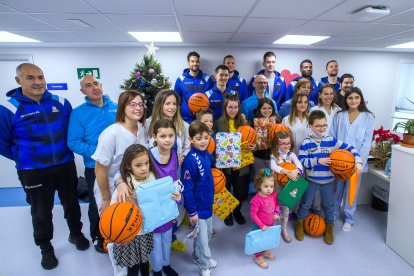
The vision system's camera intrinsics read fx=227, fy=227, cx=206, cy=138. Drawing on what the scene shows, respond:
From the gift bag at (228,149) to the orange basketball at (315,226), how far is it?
3.65 feet

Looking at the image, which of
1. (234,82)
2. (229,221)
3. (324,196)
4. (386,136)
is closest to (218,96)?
(234,82)

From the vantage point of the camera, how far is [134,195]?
1609 mm

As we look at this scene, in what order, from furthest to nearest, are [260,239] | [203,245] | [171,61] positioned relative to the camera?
[171,61], [260,239], [203,245]

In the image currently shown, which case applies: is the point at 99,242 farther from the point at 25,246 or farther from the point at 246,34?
the point at 246,34

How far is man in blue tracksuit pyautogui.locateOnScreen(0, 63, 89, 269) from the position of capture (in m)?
2.02

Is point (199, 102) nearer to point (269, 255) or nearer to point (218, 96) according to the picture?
point (218, 96)

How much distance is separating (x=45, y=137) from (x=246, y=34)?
123 inches

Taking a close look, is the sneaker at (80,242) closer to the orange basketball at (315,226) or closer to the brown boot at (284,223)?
the brown boot at (284,223)

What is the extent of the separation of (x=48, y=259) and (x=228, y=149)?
209 centimetres

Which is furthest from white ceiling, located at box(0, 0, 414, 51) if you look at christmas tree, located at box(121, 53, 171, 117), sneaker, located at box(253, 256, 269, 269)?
sneaker, located at box(253, 256, 269, 269)

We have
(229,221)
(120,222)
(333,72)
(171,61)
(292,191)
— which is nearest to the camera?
(120,222)

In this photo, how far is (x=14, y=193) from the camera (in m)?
4.31

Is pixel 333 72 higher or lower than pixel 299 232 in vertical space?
higher

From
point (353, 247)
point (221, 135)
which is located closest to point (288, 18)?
point (221, 135)
